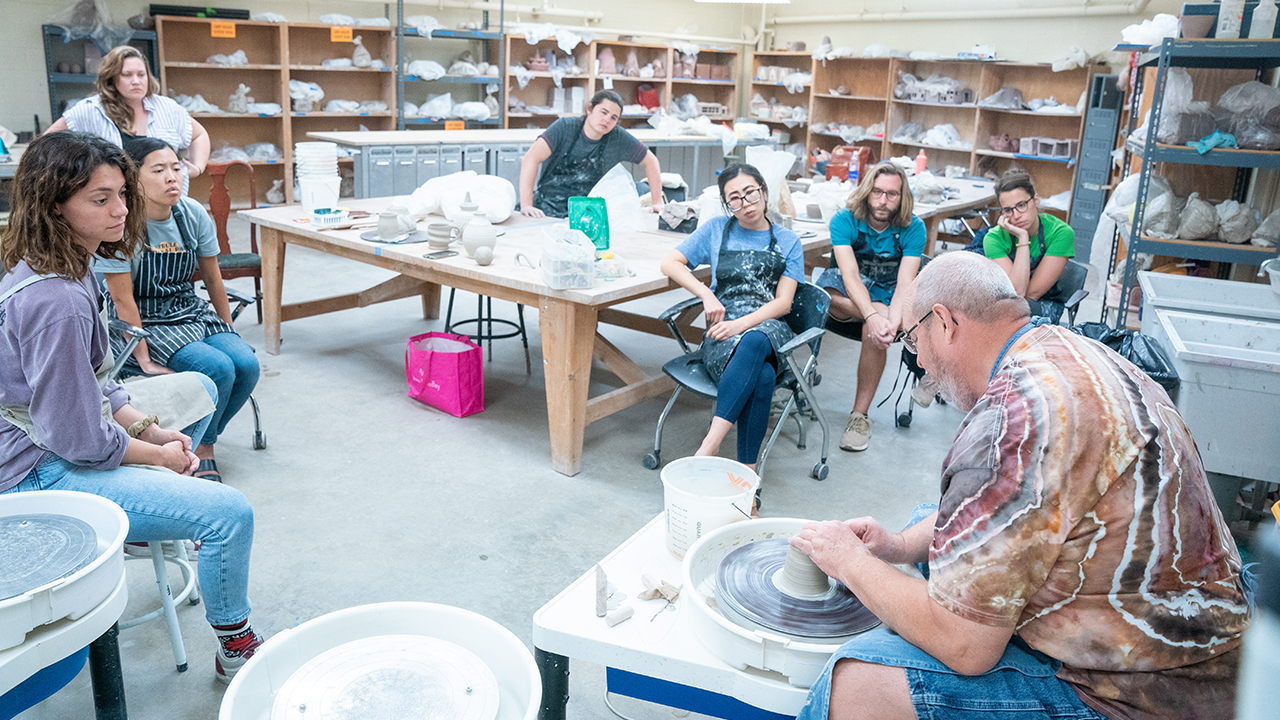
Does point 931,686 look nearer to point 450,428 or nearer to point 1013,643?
point 1013,643

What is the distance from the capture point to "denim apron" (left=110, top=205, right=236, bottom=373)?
305 centimetres

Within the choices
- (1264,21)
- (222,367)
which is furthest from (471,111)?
(1264,21)

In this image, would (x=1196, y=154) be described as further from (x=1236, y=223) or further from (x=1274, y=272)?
(x=1274, y=272)

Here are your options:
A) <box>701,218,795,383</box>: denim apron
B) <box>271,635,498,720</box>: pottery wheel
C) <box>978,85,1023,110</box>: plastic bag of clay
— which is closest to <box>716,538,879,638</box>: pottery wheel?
<box>271,635,498,720</box>: pottery wheel

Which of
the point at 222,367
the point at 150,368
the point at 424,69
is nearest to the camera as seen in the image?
the point at 150,368

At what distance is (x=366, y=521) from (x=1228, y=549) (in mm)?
2539

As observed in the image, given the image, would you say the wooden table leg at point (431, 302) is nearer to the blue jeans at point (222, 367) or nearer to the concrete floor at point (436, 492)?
the concrete floor at point (436, 492)

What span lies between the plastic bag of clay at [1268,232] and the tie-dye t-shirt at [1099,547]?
328 cm

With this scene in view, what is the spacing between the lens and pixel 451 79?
9.30 m

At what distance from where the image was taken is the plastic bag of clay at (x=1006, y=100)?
8891 millimetres

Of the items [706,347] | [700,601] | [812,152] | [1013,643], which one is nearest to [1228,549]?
[1013,643]

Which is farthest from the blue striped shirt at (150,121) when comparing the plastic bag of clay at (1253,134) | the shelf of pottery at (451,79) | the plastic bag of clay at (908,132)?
the plastic bag of clay at (908,132)

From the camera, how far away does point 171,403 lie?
2.46 metres

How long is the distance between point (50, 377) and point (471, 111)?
319 inches
